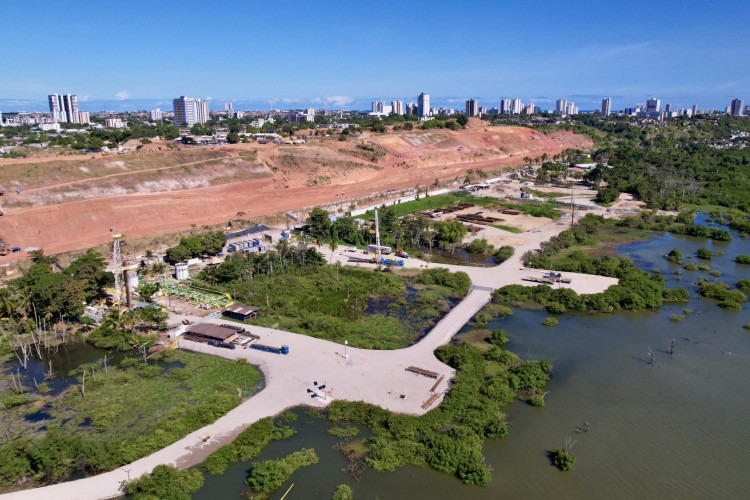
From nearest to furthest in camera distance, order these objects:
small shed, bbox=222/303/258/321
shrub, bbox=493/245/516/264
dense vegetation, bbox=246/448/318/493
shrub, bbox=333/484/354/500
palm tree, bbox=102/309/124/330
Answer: shrub, bbox=333/484/354/500, dense vegetation, bbox=246/448/318/493, palm tree, bbox=102/309/124/330, small shed, bbox=222/303/258/321, shrub, bbox=493/245/516/264

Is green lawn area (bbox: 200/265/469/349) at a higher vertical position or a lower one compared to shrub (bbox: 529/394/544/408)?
higher

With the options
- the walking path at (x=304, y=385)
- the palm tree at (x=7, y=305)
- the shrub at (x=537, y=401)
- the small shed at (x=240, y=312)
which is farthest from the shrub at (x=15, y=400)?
the shrub at (x=537, y=401)

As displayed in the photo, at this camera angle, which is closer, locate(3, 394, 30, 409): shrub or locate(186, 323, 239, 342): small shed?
locate(3, 394, 30, 409): shrub

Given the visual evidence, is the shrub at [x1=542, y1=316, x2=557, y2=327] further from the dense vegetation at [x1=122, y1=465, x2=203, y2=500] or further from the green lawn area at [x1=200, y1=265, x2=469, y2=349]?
the dense vegetation at [x1=122, y1=465, x2=203, y2=500]

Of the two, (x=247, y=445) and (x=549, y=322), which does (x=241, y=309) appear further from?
(x=549, y=322)

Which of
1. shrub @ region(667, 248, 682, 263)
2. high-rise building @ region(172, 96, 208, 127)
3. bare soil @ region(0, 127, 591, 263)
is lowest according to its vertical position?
shrub @ region(667, 248, 682, 263)

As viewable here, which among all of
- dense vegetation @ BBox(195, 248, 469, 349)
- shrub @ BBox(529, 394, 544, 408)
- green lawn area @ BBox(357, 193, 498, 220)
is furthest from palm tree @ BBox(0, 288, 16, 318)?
green lawn area @ BBox(357, 193, 498, 220)

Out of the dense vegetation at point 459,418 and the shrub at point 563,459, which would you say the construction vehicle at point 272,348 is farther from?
the shrub at point 563,459
